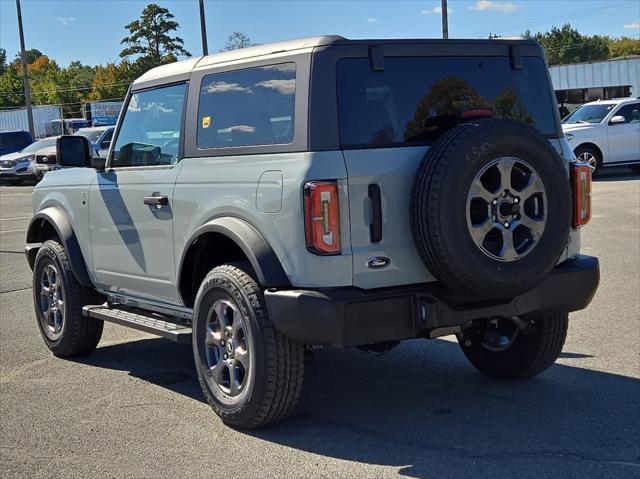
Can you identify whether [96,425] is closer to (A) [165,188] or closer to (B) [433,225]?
(A) [165,188]

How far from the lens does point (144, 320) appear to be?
564 cm

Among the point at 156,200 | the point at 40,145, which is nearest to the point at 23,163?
the point at 40,145

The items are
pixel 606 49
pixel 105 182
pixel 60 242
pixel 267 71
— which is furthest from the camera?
pixel 606 49

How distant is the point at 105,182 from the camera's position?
6.00 m

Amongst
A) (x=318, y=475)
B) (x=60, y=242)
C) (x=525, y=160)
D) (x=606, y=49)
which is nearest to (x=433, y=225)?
(x=525, y=160)

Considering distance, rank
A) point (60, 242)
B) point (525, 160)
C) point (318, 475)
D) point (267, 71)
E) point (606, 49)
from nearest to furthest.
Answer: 1. point (318, 475)
2. point (525, 160)
3. point (267, 71)
4. point (60, 242)
5. point (606, 49)

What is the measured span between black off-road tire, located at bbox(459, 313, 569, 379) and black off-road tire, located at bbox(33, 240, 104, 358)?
2709mm

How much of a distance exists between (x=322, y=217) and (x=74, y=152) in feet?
8.69

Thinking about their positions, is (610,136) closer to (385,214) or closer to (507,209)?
(507,209)

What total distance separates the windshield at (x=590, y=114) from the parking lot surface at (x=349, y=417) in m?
14.0

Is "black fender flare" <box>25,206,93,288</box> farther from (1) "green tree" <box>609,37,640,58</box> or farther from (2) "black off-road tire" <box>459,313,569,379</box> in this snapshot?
(1) "green tree" <box>609,37,640,58</box>

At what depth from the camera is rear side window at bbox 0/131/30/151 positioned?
33.4m

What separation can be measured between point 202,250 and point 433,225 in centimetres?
159

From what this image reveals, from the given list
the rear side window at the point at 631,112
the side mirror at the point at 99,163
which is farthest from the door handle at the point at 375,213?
the rear side window at the point at 631,112
